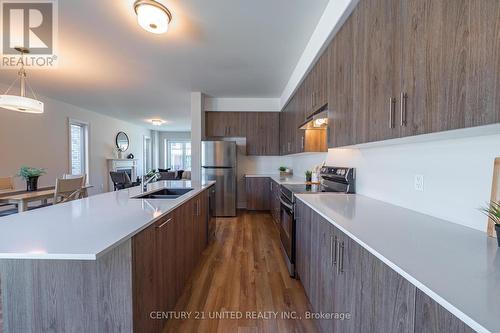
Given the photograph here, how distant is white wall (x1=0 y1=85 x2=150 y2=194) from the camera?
13.7ft

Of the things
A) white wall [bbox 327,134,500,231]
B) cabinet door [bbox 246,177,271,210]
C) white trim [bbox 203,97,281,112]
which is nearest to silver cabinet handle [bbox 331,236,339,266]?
white wall [bbox 327,134,500,231]

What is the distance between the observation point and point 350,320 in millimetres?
1119

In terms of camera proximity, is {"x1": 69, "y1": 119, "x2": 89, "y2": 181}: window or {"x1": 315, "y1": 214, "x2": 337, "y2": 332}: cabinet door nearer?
{"x1": 315, "y1": 214, "x2": 337, "y2": 332}: cabinet door

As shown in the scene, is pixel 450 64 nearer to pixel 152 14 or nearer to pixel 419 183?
pixel 419 183

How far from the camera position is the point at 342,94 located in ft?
5.96

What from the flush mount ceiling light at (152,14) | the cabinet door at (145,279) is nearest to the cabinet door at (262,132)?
the flush mount ceiling light at (152,14)

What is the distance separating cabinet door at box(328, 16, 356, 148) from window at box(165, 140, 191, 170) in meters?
9.52

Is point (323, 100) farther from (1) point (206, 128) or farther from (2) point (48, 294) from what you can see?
(1) point (206, 128)

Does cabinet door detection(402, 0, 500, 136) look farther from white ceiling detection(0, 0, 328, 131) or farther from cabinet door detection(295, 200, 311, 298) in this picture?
white ceiling detection(0, 0, 328, 131)

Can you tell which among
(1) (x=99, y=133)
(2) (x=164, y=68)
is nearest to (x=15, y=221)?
(2) (x=164, y=68)

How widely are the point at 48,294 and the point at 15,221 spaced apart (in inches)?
17.6

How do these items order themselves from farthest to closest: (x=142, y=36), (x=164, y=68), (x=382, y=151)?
(x=164, y=68), (x=142, y=36), (x=382, y=151)

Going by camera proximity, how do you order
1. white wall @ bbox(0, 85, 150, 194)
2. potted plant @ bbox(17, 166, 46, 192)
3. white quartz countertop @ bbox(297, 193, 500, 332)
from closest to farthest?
white quartz countertop @ bbox(297, 193, 500, 332)
potted plant @ bbox(17, 166, 46, 192)
white wall @ bbox(0, 85, 150, 194)

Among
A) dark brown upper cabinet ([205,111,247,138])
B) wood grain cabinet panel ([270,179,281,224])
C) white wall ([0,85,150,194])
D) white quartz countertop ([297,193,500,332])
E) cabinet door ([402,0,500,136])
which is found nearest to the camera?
white quartz countertop ([297,193,500,332])
